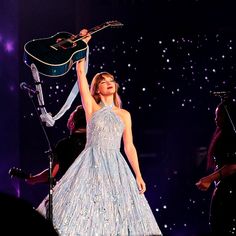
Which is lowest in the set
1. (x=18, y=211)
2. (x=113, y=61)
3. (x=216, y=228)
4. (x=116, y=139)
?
(x=216, y=228)

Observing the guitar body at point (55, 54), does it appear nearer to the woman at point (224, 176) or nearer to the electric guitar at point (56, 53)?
the electric guitar at point (56, 53)

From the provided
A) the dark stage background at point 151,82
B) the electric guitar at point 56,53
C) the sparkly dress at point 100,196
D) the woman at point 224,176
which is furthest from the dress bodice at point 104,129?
the dark stage background at point 151,82

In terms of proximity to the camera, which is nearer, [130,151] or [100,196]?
[100,196]

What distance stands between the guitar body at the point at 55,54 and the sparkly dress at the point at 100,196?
0.40m

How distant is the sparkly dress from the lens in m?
3.17

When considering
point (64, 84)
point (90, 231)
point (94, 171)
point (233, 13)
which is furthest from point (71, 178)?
point (233, 13)

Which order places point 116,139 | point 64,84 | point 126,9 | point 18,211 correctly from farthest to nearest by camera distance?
point 126,9
point 64,84
point 116,139
point 18,211

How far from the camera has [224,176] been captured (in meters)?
3.65

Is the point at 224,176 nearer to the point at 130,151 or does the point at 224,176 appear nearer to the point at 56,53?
the point at 130,151

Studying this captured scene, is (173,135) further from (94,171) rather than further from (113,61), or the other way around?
(94,171)

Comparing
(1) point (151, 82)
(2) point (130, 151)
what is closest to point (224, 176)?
(2) point (130, 151)

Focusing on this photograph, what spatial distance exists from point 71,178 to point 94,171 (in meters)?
0.16

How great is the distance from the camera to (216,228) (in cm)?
360

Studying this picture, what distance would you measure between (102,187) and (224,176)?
962 millimetres
